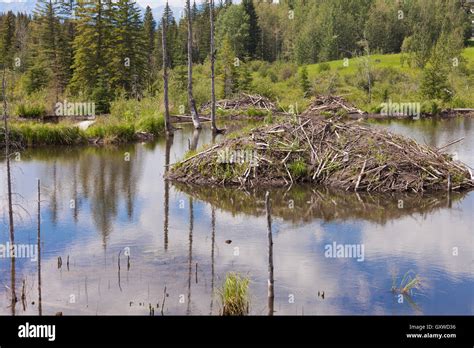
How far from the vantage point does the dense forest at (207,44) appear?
47750 millimetres

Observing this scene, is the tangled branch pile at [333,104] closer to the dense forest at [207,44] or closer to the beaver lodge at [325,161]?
the dense forest at [207,44]

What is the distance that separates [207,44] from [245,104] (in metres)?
39.9

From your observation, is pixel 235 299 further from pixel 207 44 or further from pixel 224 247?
pixel 207 44

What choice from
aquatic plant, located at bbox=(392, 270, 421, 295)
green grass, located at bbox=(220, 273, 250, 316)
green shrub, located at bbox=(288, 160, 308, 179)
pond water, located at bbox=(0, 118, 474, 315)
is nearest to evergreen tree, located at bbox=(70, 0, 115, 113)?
pond water, located at bbox=(0, 118, 474, 315)

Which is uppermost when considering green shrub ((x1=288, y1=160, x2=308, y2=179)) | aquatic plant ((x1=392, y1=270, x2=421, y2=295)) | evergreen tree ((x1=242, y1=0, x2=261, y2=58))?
evergreen tree ((x1=242, y1=0, x2=261, y2=58))

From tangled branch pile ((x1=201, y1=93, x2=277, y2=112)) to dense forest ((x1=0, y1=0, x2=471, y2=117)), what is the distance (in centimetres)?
182

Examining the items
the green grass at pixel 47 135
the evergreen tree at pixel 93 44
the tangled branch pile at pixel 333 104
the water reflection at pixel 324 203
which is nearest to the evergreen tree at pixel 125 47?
the evergreen tree at pixel 93 44

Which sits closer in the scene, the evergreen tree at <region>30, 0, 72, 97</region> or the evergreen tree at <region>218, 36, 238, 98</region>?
the evergreen tree at <region>30, 0, 72, 97</region>

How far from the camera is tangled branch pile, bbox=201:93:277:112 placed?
1879 inches

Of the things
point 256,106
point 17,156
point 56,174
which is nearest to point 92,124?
point 17,156

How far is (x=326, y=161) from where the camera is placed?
66.7ft

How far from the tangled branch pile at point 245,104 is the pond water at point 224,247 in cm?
2601
